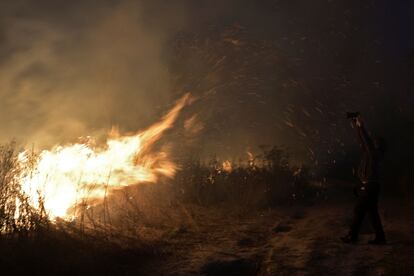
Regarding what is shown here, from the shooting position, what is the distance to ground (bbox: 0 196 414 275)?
190 inches

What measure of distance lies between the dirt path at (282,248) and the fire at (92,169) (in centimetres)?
165

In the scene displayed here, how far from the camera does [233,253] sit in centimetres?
563

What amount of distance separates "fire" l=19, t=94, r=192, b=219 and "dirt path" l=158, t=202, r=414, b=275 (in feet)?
5.40

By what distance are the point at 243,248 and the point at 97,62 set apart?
24.5 feet

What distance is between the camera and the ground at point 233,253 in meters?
4.82

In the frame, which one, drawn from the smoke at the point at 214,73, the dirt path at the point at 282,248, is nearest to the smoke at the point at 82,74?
the smoke at the point at 214,73

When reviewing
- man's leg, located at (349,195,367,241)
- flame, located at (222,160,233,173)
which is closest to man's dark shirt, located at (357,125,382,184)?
man's leg, located at (349,195,367,241)

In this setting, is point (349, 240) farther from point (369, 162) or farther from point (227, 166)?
point (227, 166)

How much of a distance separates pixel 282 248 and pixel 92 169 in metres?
3.74

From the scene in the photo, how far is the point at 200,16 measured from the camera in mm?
12305

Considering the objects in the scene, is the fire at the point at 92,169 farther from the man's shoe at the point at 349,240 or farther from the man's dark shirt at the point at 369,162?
the man's dark shirt at the point at 369,162

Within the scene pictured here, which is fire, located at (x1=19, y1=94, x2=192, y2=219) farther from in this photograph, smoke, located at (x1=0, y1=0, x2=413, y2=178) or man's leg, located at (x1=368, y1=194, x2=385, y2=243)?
man's leg, located at (x1=368, y1=194, x2=385, y2=243)

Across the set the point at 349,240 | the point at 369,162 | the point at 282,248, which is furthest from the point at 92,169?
the point at 369,162

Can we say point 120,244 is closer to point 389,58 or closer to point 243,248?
point 243,248
